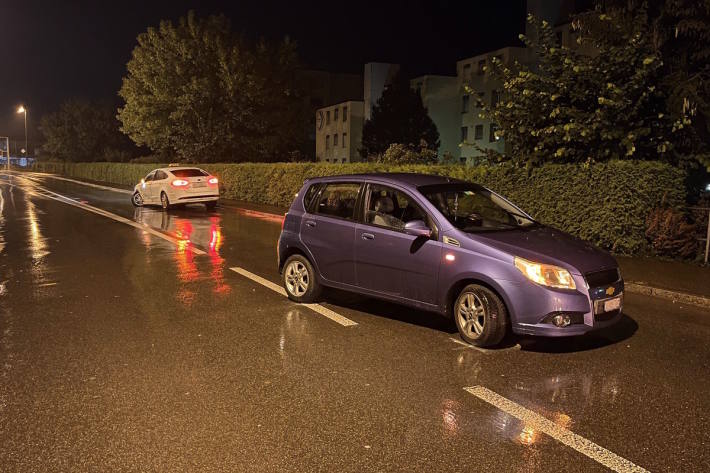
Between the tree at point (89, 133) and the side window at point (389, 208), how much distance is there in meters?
65.9

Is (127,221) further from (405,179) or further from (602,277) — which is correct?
(602,277)

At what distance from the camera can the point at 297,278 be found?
778 centimetres

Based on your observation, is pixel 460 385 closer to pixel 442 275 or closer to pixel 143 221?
pixel 442 275

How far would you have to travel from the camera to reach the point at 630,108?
1202cm

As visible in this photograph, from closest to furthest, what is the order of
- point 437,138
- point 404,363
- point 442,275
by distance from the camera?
point 404,363 → point 442,275 → point 437,138

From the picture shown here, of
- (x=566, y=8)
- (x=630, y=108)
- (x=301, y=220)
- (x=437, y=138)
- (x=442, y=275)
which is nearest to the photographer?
(x=442, y=275)

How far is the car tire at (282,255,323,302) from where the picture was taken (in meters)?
7.56

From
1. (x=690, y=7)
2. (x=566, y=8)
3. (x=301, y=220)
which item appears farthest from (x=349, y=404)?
(x=566, y=8)

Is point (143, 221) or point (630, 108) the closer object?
point (630, 108)

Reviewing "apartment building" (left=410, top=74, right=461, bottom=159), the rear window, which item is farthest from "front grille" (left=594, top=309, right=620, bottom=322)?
"apartment building" (left=410, top=74, right=461, bottom=159)

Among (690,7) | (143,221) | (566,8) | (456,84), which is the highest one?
(566,8)

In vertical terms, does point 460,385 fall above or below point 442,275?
below

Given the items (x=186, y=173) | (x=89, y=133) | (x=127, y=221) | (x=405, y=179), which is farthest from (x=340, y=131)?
(x=405, y=179)

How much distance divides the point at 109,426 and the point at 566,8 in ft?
157
